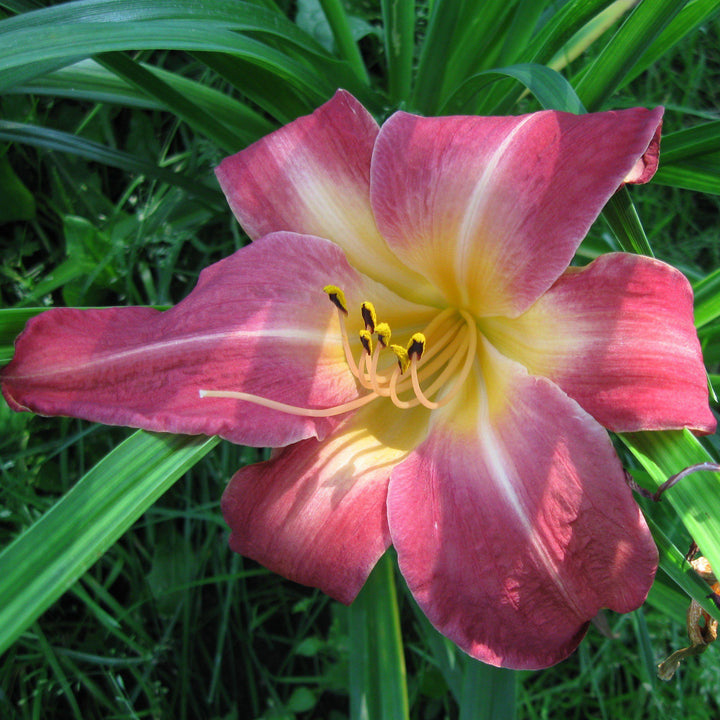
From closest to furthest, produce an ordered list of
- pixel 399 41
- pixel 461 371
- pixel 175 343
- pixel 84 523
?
pixel 84 523 < pixel 175 343 < pixel 461 371 < pixel 399 41

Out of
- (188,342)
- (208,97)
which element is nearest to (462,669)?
(188,342)

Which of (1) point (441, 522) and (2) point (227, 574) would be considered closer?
(1) point (441, 522)

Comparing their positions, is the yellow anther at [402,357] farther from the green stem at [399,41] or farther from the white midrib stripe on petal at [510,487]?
the green stem at [399,41]

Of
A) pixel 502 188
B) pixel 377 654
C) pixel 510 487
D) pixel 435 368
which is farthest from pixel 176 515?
pixel 502 188

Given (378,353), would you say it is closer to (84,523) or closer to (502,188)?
(502,188)

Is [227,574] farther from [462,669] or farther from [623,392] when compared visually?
[623,392]

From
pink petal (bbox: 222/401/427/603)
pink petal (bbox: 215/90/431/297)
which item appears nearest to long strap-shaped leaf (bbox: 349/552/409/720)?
pink petal (bbox: 222/401/427/603)

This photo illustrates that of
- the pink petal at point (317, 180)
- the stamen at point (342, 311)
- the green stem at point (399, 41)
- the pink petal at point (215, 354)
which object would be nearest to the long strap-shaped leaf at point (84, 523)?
the pink petal at point (215, 354)
